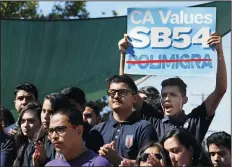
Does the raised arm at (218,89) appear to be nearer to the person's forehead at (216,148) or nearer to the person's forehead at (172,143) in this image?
the person's forehead at (216,148)

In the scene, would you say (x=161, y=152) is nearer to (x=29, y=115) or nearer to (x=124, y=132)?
(x=124, y=132)

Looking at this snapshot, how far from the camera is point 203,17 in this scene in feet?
23.0

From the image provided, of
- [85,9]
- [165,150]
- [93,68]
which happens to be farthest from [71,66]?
[85,9]

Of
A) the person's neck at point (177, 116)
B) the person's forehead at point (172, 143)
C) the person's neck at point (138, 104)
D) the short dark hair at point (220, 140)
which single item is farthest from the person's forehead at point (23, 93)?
the person's forehead at point (172, 143)

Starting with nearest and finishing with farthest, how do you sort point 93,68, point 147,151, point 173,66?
point 147,151 → point 173,66 → point 93,68

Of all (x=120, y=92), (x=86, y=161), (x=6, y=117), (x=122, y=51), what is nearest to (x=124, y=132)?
(x=120, y=92)

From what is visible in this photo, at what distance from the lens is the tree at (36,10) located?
14.2 metres

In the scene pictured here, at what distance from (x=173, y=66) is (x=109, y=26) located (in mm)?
2728

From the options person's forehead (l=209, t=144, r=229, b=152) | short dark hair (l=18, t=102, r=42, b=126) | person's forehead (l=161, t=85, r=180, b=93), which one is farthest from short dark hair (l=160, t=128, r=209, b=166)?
short dark hair (l=18, t=102, r=42, b=126)

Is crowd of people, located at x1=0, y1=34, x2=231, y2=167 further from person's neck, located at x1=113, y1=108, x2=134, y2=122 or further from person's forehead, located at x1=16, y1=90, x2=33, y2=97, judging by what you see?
person's forehead, located at x1=16, y1=90, x2=33, y2=97

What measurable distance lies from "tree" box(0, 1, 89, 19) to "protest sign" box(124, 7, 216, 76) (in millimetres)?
7054

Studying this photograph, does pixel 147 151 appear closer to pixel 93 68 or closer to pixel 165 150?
pixel 165 150

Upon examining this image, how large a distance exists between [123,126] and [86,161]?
736 mm

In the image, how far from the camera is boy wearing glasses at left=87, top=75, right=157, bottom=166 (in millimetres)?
6051
